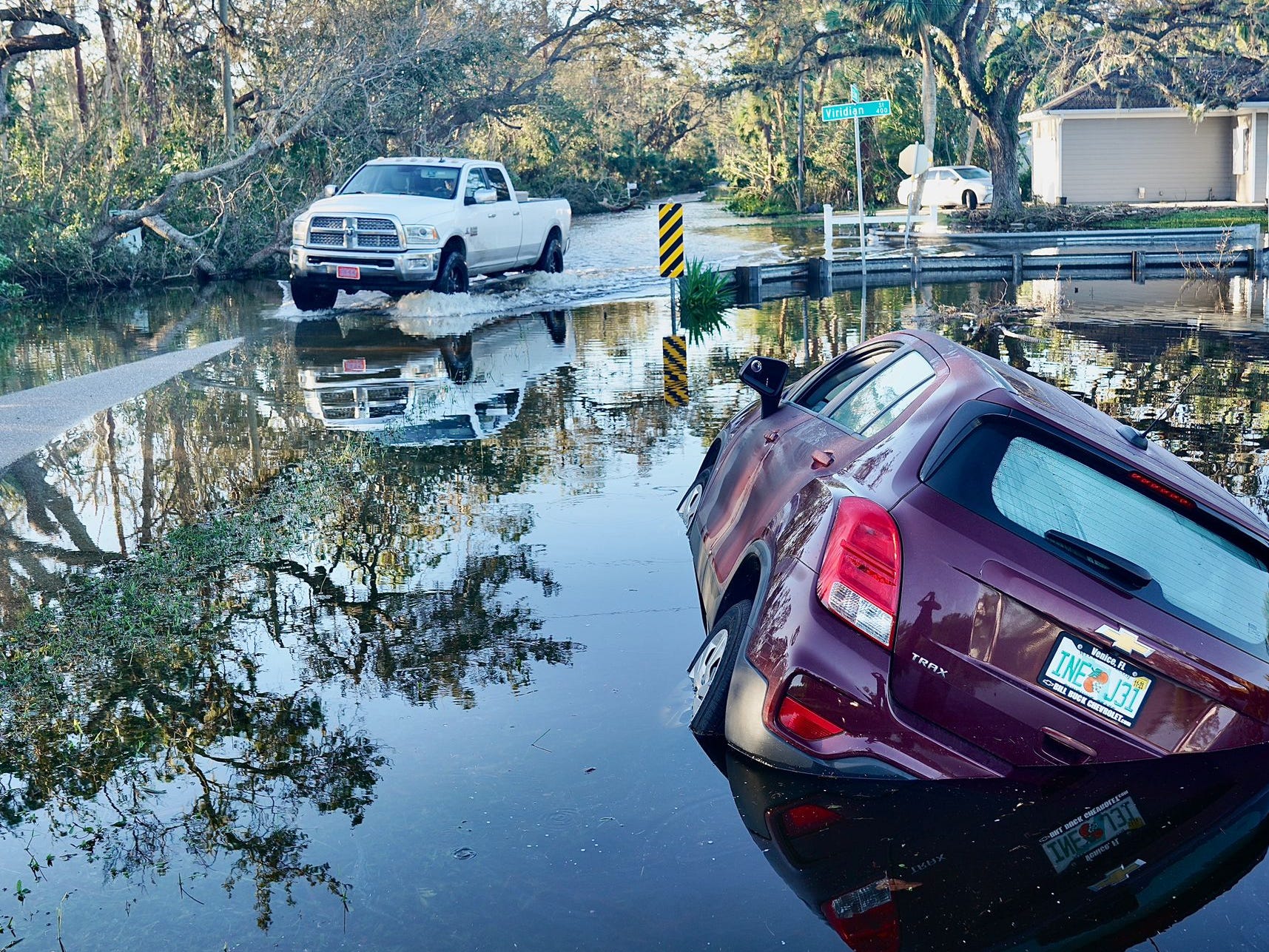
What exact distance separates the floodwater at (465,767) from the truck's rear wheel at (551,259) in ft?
45.7

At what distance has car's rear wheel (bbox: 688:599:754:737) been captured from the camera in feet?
15.8

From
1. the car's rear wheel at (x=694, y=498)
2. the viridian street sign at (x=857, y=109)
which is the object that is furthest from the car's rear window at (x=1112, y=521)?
the viridian street sign at (x=857, y=109)

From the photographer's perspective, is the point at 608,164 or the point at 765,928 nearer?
the point at 765,928

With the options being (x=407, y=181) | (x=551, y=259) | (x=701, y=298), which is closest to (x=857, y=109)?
(x=701, y=298)

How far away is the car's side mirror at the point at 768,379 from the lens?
6.34 metres

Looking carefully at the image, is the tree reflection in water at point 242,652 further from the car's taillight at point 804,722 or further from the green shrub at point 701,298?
the green shrub at point 701,298

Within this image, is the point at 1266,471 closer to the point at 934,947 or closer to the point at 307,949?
the point at 934,947

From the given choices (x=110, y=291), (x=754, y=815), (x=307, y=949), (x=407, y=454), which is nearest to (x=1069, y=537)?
(x=754, y=815)

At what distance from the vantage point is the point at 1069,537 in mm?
4270

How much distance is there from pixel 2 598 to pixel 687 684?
12.1 feet

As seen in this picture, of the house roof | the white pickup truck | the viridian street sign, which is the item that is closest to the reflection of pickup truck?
the white pickup truck

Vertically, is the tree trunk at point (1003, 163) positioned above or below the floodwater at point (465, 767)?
above

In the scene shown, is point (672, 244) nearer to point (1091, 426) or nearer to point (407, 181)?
point (407, 181)

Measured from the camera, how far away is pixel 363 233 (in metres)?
19.7
